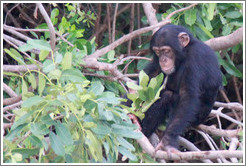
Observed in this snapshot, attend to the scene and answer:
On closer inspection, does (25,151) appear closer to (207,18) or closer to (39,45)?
(39,45)

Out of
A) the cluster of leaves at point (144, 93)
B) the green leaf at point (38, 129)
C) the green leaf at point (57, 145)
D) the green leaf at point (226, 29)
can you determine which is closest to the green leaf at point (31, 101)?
the green leaf at point (38, 129)

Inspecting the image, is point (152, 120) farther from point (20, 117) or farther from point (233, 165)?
point (20, 117)

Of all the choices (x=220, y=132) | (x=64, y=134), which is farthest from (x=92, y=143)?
(x=220, y=132)

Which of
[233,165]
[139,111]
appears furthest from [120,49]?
[233,165]

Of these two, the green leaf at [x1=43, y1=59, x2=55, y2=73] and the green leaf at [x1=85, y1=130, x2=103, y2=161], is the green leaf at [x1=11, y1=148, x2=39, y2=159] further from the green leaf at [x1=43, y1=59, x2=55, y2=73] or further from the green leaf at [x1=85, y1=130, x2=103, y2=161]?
the green leaf at [x1=43, y1=59, x2=55, y2=73]

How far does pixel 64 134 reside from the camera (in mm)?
2248

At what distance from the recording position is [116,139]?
96.6 inches

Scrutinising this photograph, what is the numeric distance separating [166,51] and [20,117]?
1.83 metres

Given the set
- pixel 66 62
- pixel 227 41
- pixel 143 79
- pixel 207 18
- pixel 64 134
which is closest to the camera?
pixel 64 134

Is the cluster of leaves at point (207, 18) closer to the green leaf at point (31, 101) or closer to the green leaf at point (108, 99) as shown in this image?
the green leaf at point (108, 99)

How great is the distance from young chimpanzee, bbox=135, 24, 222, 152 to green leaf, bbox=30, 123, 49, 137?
1.44 m

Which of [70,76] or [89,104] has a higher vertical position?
[70,76]

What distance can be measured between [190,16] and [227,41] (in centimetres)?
52

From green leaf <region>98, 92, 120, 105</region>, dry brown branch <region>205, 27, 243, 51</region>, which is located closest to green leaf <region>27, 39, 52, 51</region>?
green leaf <region>98, 92, 120, 105</region>
